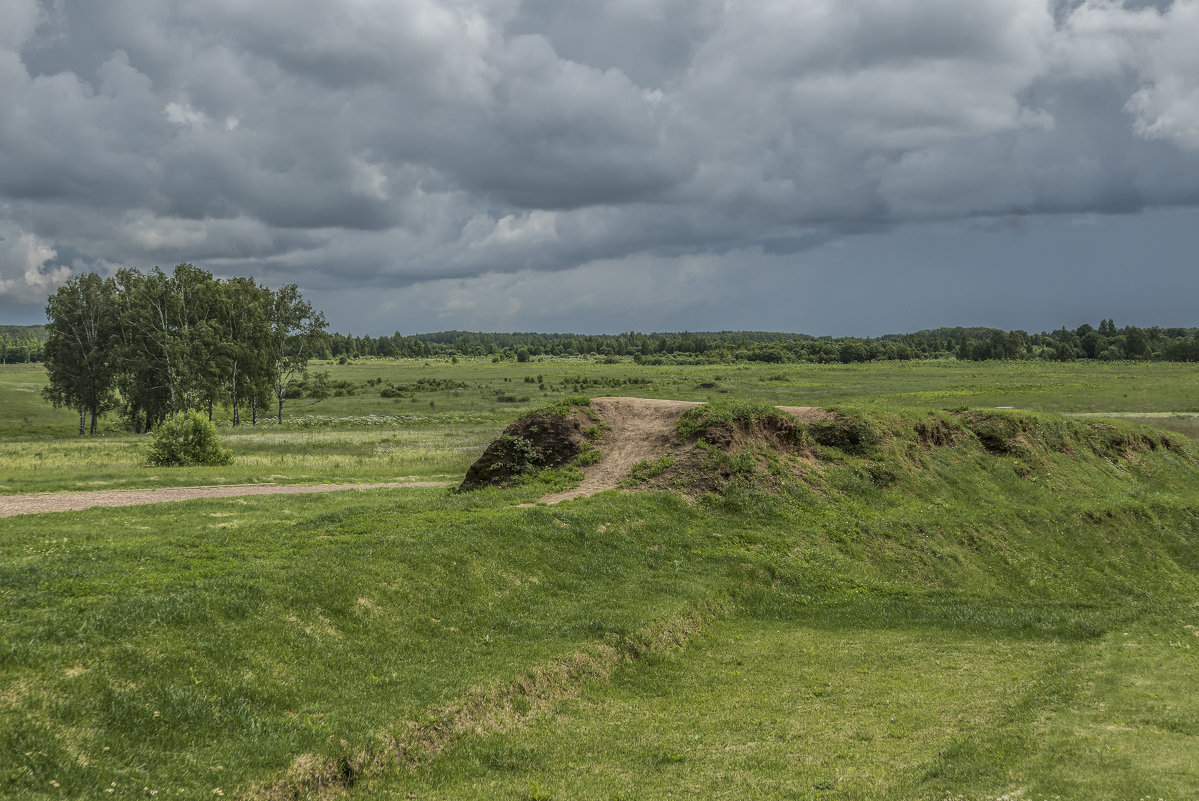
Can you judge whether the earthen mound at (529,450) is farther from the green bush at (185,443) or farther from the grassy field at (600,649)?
the green bush at (185,443)

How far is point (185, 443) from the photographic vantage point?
45.8 m

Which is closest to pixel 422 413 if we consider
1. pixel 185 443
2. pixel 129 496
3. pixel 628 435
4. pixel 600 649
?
pixel 185 443

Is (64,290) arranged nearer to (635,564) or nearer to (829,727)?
(635,564)

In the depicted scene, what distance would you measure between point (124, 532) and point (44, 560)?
517 centimetres

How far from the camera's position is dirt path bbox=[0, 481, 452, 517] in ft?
87.7

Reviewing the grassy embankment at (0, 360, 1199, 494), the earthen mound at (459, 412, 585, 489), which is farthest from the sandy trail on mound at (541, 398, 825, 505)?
the grassy embankment at (0, 360, 1199, 494)

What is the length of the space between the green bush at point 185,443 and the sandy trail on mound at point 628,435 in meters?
27.0

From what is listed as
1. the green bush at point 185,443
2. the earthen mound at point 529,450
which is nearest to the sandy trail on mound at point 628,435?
the earthen mound at point 529,450

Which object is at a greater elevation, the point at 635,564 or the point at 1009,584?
the point at 635,564

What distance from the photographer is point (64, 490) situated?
32.2 meters

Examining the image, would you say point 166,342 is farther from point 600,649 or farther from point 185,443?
point 600,649

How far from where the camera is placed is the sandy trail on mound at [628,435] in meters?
29.6

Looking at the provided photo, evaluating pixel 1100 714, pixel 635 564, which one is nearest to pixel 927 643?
pixel 1100 714

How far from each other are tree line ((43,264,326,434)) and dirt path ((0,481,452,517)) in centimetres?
4579
